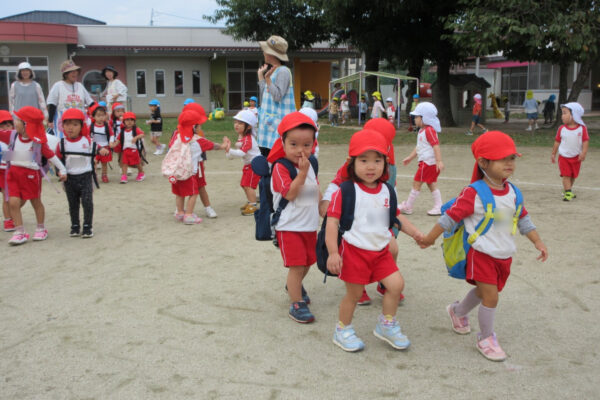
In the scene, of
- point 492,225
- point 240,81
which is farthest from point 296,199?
point 240,81

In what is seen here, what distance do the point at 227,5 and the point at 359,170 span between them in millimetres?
27628

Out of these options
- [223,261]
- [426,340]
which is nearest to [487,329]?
[426,340]

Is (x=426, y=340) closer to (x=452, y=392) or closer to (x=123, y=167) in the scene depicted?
(x=452, y=392)

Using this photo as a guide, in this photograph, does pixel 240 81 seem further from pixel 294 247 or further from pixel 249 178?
pixel 294 247

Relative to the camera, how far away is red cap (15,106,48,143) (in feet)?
19.7

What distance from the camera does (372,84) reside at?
2734 centimetres

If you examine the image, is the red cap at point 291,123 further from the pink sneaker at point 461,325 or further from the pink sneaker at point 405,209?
the pink sneaker at point 405,209

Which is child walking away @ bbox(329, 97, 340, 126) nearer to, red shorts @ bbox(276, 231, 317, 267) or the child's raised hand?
red shorts @ bbox(276, 231, 317, 267)

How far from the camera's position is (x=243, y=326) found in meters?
4.02

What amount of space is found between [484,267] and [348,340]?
97 cm

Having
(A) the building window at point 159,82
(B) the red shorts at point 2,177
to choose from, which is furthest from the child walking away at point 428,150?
(A) the building window at point 159,82

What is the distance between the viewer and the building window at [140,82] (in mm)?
33906

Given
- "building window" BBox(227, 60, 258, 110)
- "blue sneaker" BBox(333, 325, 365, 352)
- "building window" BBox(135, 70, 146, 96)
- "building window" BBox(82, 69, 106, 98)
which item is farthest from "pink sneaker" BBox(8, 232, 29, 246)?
"building window" BBox(227, 60, 258, 110)

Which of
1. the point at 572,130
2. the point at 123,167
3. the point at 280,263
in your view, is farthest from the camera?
the point at 123,167
